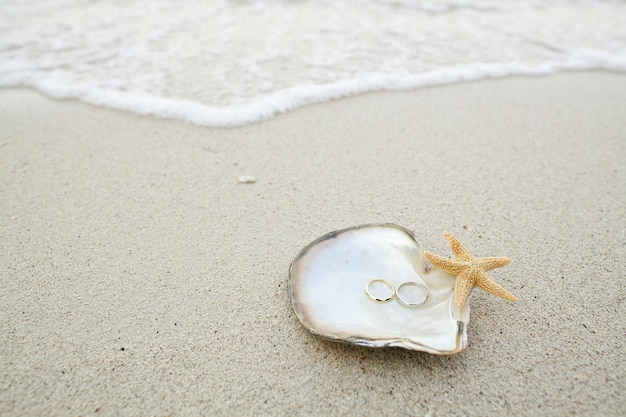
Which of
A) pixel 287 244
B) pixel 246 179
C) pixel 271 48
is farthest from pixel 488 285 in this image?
pixel 271 48

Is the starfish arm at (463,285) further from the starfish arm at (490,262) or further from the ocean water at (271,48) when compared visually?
the ocean water at (271,48)

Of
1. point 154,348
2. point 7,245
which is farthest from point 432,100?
point 7,245

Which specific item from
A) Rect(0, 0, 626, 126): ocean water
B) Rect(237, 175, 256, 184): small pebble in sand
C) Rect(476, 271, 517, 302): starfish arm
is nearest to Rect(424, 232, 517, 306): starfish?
Rect(476, 271, 517, 302): starfish arm

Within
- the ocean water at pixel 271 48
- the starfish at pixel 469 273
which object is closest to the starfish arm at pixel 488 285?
the starfish at pixel 469 273

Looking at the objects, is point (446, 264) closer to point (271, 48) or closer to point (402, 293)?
point (402, 293)

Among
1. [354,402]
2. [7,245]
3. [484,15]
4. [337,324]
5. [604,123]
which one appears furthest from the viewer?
[484,15]

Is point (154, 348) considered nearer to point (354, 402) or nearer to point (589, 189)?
point (354, 402)
